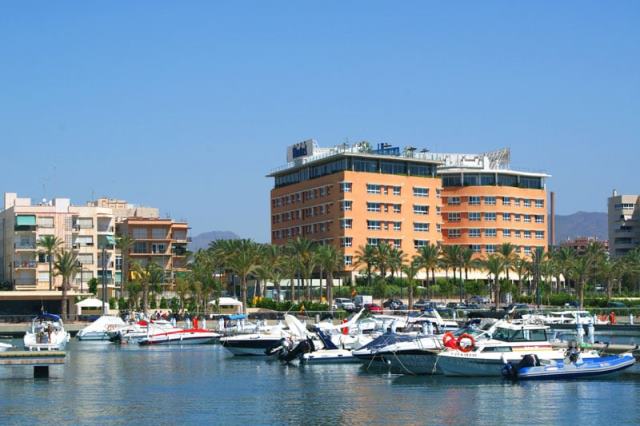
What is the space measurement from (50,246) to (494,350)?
88692 millimetres

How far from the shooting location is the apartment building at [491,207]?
17738 cm

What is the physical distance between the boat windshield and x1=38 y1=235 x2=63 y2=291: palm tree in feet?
288

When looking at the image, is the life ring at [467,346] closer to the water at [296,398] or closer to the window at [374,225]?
the water at [296,398]

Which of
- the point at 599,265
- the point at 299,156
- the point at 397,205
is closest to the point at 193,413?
the point at 599,265

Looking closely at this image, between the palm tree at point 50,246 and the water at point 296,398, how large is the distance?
69.2 meters

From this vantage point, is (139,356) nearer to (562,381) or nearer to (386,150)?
(562,381)

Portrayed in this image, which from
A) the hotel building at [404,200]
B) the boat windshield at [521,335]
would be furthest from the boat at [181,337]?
the hotel building at [404,200]

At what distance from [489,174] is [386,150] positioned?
19536mm

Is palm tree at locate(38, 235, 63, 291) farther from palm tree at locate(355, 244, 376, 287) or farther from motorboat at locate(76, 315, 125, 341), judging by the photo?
palm tree at locate(355, 244, 376, 287)

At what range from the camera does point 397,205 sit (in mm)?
169750

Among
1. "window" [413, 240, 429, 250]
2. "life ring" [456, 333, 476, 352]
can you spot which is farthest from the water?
"window" [413, 240, 429, 250]

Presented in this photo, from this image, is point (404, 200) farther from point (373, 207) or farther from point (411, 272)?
point (411, 272)

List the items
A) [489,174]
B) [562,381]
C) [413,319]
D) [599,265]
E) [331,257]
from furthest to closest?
[489,174], [599,265], [331,257], [413,319], [562,381]

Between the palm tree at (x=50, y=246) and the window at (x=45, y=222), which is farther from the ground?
the window at (x=45, y=222)
